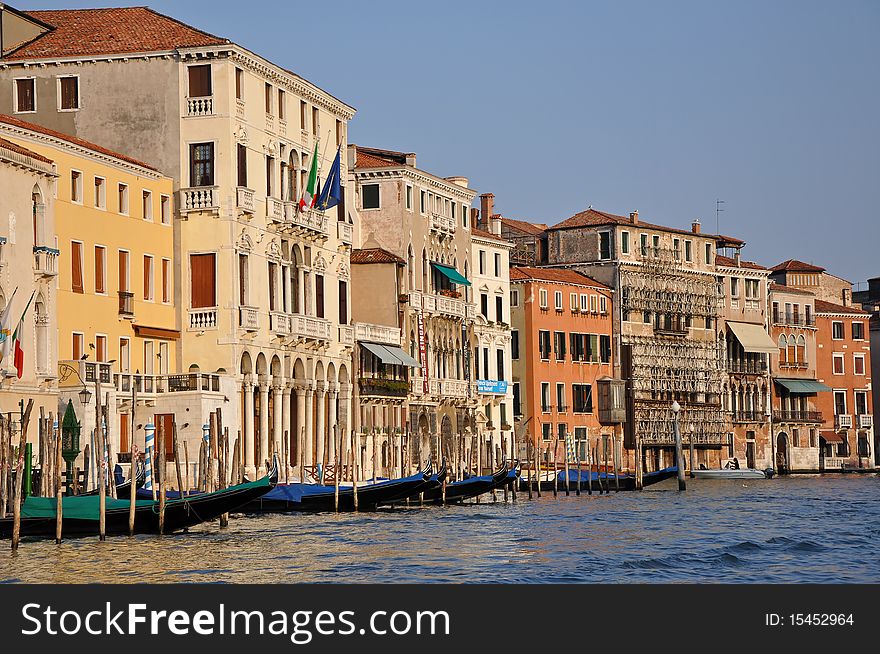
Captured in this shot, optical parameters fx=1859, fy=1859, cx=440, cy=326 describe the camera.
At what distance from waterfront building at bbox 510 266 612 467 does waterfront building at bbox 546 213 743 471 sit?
907 mm

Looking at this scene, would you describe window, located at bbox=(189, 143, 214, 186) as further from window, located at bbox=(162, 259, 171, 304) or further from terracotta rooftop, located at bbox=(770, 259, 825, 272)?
terracotta rooftop, located at bbox=(770, 259, 825, 272)

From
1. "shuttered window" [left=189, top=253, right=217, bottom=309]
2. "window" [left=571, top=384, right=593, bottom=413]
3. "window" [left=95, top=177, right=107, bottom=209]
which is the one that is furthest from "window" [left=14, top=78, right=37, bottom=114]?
"window" [left=571, top=384, right=593, bottom=413]

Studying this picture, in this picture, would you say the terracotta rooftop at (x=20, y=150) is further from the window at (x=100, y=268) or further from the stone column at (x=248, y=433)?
the stone column at (x=248, y=433)

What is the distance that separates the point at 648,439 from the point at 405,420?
17.5 m

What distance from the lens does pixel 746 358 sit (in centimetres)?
6962

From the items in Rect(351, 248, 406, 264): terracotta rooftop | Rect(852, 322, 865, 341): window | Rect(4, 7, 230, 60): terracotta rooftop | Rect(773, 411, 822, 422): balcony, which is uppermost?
Rect(4, 7, 230, 60): terracotta rooftop

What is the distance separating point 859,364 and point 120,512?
5411 cm

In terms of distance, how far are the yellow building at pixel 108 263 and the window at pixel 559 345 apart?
23.0m

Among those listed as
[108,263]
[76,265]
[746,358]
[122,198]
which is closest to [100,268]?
[108,263]

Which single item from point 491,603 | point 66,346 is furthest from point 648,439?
point 491,603

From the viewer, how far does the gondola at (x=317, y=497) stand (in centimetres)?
3275

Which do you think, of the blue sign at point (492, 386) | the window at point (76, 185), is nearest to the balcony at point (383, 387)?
the blue sign at point (492, 386)

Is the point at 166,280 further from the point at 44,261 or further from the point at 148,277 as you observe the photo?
the point at 44,261

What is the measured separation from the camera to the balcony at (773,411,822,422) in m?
71.2
